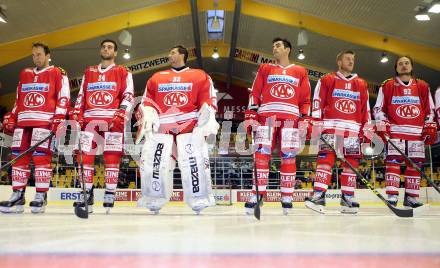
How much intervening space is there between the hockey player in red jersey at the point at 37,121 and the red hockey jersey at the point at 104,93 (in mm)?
217

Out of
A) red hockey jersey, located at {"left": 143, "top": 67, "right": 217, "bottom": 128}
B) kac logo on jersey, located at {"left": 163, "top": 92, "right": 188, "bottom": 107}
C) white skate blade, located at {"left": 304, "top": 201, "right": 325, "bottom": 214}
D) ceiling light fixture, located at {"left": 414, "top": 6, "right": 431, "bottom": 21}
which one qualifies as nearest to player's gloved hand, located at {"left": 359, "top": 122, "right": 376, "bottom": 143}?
white skate blade, located at {"left": 304, "top": 201, "right": 325, "bottom": 214}

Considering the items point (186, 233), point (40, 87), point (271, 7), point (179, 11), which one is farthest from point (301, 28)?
point (186, 233)

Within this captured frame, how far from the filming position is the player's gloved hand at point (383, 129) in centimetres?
473

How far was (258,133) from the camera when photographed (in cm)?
406

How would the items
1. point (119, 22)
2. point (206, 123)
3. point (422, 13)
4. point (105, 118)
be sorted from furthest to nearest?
point (119, 22) < point (422, 13) < point (105, 118) < point (206, 123)

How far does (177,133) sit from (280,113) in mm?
1007

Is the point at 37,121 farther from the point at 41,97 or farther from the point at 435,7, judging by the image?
the point at 435,7

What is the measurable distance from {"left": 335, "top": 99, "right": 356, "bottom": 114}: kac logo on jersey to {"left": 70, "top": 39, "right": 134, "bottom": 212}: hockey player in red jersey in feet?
7.18

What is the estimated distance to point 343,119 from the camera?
4.54 meters

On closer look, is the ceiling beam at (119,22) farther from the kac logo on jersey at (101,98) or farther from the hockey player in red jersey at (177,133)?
the hockey player in red jersey at (177,133)

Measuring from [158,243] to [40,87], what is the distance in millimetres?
3139

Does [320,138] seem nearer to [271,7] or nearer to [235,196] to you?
[235,196]

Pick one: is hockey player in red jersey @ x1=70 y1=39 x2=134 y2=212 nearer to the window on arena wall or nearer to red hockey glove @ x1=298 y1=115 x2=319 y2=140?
red hockey glove @ x1=298 y1=115 x2=319 y2=140

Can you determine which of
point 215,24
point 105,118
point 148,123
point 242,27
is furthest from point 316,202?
point 215,24
